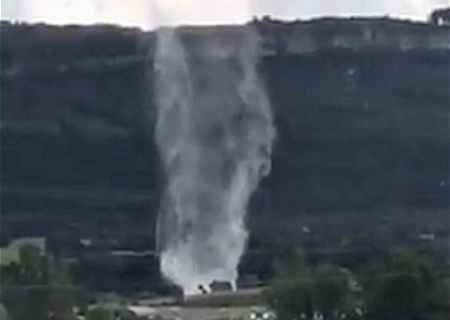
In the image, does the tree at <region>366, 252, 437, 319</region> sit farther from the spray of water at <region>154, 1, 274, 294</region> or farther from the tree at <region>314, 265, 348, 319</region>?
the spray of water at <region>154, 1, 274, 294</region>

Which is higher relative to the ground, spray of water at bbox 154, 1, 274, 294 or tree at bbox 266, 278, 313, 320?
spray of water at bbox 154, 1, 274, 294

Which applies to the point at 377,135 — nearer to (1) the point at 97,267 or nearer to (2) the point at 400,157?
(2) the point at 400,157

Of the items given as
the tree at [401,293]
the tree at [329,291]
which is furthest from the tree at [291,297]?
the tree at [401,293]

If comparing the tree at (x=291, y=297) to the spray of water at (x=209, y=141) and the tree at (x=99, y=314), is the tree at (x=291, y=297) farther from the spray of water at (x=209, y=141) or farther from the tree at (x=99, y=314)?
the tree at (x=99, y=314)

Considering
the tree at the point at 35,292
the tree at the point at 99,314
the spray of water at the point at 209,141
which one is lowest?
the tree at the point at 99,314

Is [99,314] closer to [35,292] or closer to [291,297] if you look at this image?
[35,292]

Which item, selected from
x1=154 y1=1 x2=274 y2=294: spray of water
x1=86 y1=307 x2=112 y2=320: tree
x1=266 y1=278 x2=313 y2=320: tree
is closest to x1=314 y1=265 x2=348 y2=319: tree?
x1=266 y1=278 x2=313 y2=320: tree

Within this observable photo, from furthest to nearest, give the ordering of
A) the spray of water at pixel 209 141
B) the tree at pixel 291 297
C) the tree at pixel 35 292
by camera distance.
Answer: the spray of water at pixel 209 141 < the tree at pixel 291 297 < the tree at pixel 35 292

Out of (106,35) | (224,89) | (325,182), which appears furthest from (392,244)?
(106,35)
